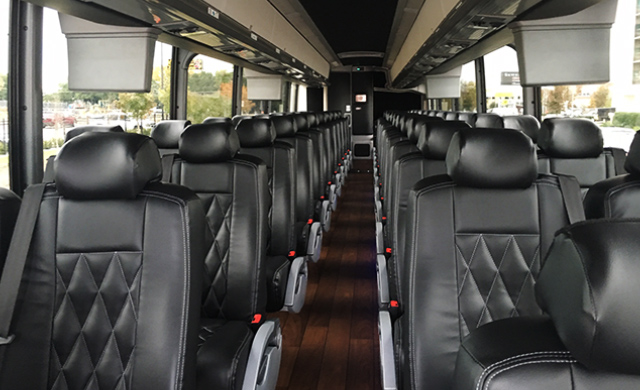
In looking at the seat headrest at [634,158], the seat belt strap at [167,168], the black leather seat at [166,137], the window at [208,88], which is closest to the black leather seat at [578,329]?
the seat headrest at [634,158]

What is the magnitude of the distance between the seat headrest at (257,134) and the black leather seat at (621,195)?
2629mm

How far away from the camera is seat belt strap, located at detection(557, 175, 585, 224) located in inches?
96.7

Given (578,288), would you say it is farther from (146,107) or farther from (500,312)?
(146,107)

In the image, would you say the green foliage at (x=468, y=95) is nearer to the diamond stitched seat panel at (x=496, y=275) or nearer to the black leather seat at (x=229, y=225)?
the black leather seat at (x=229, y=225)

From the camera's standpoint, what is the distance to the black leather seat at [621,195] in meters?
2.44

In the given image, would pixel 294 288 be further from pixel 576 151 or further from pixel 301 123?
pixel 301 123

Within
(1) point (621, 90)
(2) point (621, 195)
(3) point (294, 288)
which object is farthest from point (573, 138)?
(3) point (294, 288)

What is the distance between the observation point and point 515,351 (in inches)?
41.7

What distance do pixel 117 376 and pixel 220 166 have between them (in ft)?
5.06

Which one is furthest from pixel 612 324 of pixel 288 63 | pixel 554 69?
pixel 288 63

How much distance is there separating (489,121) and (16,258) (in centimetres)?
542

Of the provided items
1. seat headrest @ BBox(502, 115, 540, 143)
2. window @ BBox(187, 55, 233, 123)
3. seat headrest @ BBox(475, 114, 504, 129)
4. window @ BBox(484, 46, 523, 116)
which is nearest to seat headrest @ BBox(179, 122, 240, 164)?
seat headrest @ BBox(475, 114, 504, 129)

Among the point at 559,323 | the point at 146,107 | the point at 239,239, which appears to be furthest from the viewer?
the point at 146,107

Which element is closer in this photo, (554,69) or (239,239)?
(239,239)
